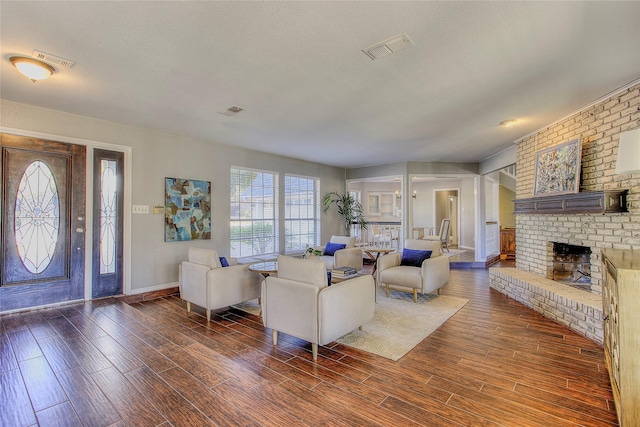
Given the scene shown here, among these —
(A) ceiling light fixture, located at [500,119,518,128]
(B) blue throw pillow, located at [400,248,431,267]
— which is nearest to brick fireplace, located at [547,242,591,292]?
(B) blue throw pillow, located at [400,248,431,267]

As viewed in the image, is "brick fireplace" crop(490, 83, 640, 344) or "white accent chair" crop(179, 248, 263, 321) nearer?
"brick fireplace" crop(490, 83, 640, 344)

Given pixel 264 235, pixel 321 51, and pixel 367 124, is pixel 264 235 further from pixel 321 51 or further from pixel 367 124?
pixel 321 51

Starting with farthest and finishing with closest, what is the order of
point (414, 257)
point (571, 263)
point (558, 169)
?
point (414, 257) → point (571, 263) → point (558, 169)

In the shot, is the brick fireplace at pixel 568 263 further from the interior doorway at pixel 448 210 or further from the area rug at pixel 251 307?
the interior doorway at pixel 448 210

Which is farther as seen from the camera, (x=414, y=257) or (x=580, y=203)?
(x=414, y=257)

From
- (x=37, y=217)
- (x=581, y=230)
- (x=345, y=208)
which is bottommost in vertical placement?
(x=581, y=230)

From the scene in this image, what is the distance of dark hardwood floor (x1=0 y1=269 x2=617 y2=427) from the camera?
1.95 metres

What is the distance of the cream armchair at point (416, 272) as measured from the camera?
4.39m

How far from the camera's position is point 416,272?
4.47 meters

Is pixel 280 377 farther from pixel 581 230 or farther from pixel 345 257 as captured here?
pixel 581 230

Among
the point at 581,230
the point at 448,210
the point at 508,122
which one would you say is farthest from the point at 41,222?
the point at 448,210

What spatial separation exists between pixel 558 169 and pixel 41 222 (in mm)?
7031

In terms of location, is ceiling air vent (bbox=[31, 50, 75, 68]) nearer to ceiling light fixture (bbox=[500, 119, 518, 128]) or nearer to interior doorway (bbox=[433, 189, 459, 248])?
ceiling light fixture (bbox=[500, 119, 518, 128])

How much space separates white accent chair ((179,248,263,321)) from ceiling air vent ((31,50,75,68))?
2.32m
